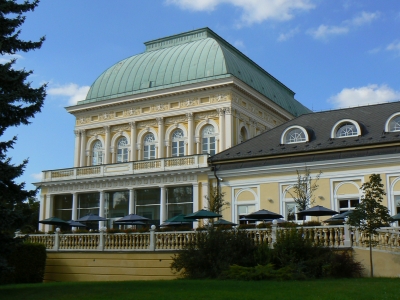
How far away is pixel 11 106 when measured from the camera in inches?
676

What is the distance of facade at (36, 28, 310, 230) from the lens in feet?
131

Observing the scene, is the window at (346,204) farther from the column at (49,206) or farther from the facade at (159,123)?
the column at (49,206)

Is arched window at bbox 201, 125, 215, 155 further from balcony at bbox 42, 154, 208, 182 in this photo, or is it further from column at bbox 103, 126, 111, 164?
column at bbox 103, 126, 111, 164

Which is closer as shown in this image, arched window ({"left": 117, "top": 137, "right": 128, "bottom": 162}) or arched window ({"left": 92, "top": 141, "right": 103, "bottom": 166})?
arched window ({"left": 117, "top": 137, "right": 128, "bottom": 162})

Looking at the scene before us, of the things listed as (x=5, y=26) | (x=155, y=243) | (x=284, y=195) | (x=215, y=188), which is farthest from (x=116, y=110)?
(x=5, y=26)

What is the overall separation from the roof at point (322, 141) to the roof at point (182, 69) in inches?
520

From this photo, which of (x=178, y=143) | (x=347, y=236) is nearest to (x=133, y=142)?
(x=178, y=143)

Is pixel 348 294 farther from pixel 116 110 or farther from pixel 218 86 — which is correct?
pixel 116 110

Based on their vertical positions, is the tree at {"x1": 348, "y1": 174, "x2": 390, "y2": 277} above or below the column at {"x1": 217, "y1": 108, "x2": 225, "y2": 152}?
below

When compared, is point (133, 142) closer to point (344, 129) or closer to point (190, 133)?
point (190, 133)

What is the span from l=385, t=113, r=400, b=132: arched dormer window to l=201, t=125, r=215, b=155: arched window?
19.4 metres

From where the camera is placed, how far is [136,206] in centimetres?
4031

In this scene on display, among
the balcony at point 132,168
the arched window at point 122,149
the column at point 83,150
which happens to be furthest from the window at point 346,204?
the column at point 83,150

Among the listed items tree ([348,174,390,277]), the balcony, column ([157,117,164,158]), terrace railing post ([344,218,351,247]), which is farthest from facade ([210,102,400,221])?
column ([157,117,164,158])
